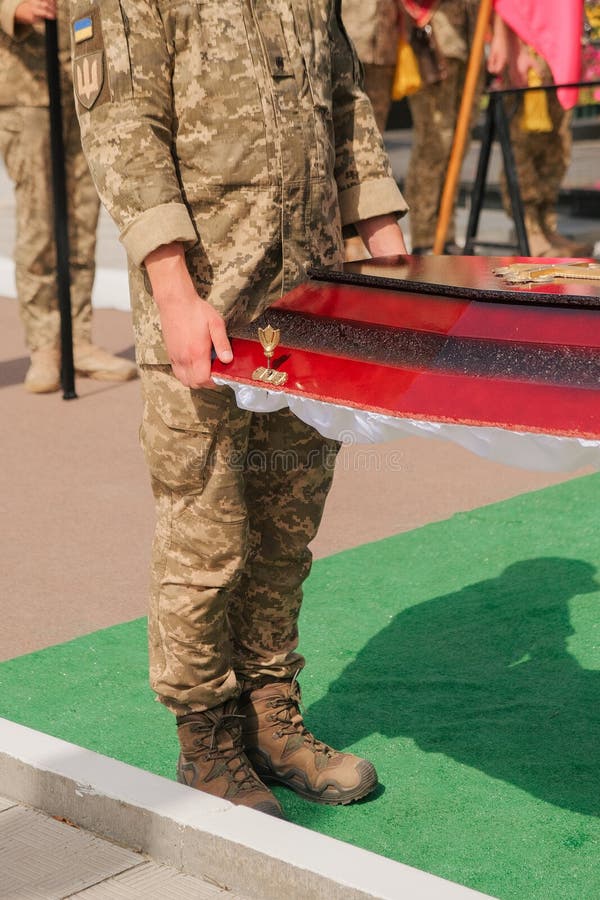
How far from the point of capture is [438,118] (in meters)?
8.90

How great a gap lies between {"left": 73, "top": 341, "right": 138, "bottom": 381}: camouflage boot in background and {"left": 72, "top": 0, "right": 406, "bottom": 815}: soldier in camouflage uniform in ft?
13.6

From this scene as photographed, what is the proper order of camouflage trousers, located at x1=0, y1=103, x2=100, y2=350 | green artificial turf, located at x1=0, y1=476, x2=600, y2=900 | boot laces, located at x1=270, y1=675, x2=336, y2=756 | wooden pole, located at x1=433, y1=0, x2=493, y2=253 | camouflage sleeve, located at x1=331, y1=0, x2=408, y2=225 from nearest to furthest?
1. green artificial turf, located at x1=0, y1=476, x2=600, y2=900
2. camouflage sleeve, located at x1=331, y1=0, x2=408, y2=225
3. boot laces, located at x1=270, y1=675, x2=336, y2=756
4. camouflage trousers, located at x1=0, y1=103, x2=100, y2=350
5. wooden pole, located at x1=433, y1=0, x2=493, y2=253

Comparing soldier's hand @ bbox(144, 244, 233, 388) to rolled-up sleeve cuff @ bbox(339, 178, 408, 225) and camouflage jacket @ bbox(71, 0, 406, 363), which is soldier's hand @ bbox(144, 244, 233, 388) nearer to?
camouflage jacket @ bbox(71, 0, 406, 363)

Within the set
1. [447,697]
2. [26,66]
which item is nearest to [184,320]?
[447,697]

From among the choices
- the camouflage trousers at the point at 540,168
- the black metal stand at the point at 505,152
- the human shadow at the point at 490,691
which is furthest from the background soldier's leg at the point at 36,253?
the camouflage trousers at the point at 540,168

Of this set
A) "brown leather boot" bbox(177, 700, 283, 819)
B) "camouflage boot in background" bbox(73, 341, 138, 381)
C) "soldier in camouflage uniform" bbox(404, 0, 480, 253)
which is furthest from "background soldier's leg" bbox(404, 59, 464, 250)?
"brown leather boot" bbox(177, 700, 283, 819)

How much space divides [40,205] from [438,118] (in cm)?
314

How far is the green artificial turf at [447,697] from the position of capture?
2779 millimetres

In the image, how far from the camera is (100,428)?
242 inches

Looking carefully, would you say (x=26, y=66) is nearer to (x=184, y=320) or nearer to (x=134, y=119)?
(x=134, y=119)

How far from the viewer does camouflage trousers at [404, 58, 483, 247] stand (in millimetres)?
8805

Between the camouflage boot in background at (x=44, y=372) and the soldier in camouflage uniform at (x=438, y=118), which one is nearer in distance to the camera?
the camouflage boot in background at (x=44, y=372)

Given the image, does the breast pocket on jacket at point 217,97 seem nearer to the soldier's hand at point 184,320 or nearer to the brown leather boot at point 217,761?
the soldier's hand at point 184,320

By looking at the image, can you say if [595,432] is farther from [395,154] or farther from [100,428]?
[395,154]
